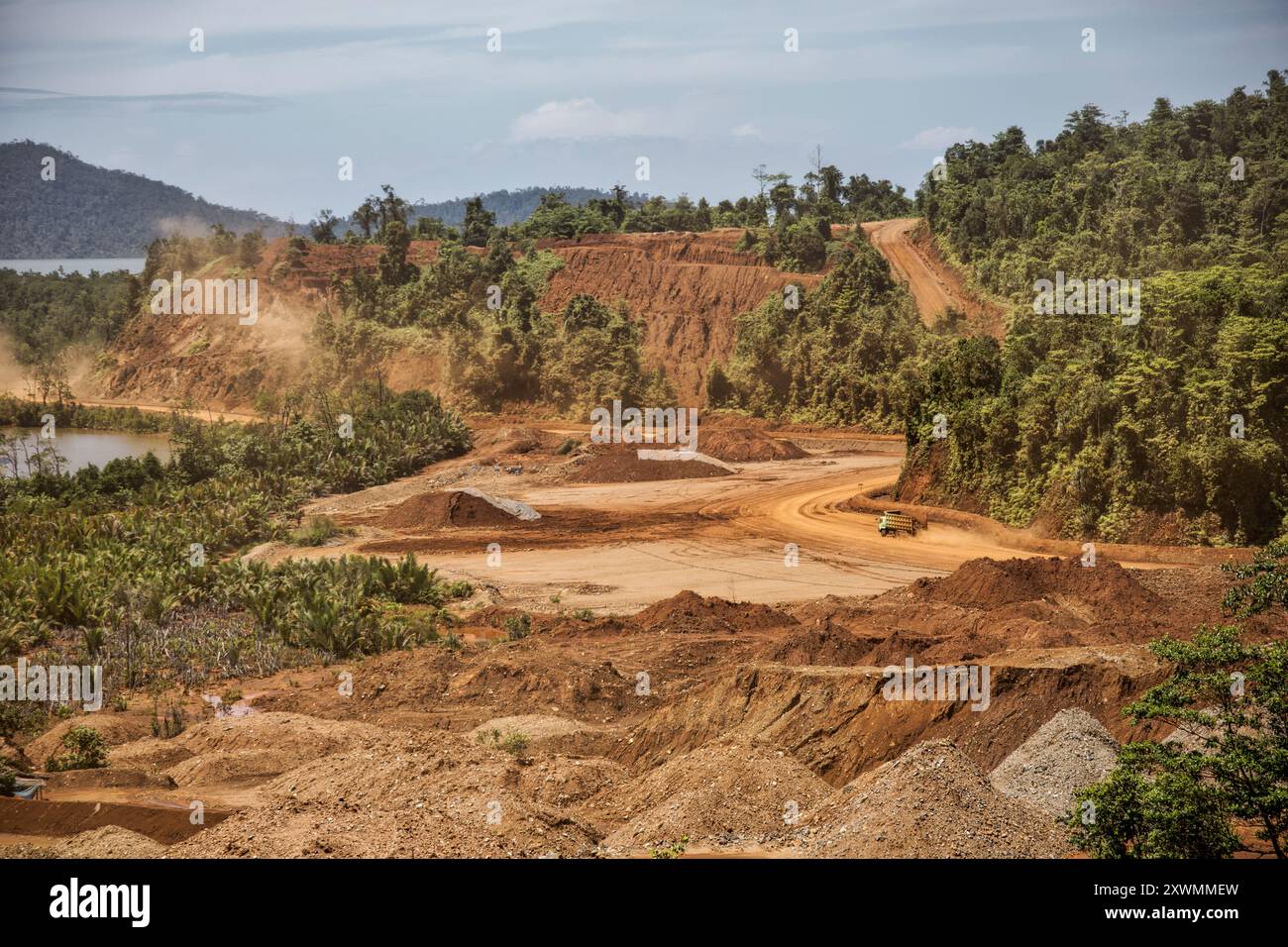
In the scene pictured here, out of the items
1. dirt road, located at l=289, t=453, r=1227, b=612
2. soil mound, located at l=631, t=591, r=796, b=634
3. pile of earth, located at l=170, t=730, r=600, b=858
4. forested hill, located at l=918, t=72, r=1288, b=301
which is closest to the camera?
pile of earth, located at l=170, t=730, r=600, b=858

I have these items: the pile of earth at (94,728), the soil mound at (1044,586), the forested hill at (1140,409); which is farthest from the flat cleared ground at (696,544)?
the pile of earth at (94,728)

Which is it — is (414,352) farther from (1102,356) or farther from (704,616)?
(704,616)

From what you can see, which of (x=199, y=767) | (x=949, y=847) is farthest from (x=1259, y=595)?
(x=199, y=767)

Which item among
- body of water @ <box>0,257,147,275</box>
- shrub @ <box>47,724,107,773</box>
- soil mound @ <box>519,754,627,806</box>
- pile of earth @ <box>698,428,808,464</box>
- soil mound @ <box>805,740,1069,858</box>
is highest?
body of water @ <box>0,257,147,275</box>

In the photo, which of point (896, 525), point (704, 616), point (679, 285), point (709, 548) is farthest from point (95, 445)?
point (704, 616)

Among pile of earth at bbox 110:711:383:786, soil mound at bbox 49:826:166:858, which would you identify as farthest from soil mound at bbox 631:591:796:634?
soil mound at bbox 49:826:166:858

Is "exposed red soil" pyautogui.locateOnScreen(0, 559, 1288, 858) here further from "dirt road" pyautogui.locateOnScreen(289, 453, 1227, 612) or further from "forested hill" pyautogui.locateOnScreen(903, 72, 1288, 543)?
"forested hill" pyautogui.locateOnScreen(903, 72, 1288, 543)
